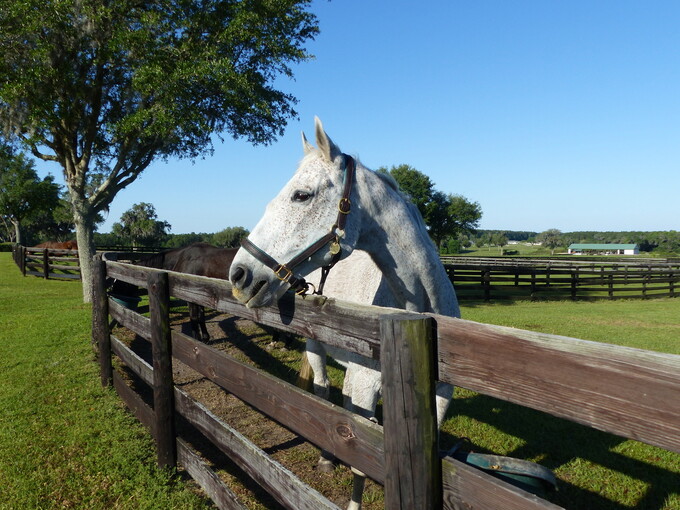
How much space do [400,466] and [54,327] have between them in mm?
10055

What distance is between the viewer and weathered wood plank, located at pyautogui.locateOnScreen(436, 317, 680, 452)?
97cm

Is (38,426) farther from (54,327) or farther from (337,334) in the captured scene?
(54,327)

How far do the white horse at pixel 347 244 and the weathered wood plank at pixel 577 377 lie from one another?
1.13 metres

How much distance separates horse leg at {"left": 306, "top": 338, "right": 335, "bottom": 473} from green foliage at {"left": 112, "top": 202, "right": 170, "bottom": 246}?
7062cm

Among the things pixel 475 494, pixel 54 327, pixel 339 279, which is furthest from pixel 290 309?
pixel 54 327

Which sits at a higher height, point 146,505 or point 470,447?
point 146,505

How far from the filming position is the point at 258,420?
5.04m

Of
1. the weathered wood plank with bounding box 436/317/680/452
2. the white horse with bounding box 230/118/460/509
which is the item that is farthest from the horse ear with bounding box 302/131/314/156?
the weathered wood plank with bounding box 436/317/680/452

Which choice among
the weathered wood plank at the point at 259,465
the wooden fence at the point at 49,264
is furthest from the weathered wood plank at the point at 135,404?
the wooden fence at the point at 49,264

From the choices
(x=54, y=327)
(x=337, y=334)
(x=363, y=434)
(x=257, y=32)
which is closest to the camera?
(x=363, y=434)

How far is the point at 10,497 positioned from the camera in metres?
3.31

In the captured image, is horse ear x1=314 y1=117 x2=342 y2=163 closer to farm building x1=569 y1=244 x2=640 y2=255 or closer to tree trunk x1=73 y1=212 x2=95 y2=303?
tree trunk x1=73 y1=212 x2=95 y2=303

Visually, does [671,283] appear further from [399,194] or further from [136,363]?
[136,363]

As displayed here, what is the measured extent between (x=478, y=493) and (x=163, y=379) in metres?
2.96
